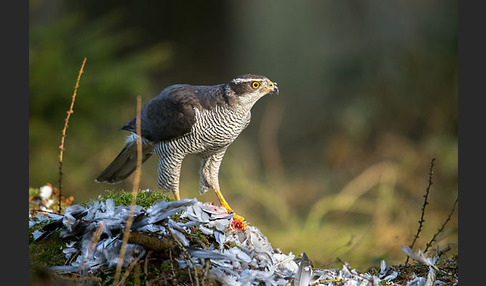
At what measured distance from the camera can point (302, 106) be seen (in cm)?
1037

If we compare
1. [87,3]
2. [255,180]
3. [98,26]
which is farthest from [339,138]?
[87,3]

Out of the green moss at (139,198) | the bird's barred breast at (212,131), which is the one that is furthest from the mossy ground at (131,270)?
the bird's barred breast at (212,131)

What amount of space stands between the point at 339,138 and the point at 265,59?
13.8 ft

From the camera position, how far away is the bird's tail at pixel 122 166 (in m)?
4.20

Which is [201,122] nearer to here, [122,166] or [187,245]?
[122,166]

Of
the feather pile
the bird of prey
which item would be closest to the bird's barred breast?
the bird of prey

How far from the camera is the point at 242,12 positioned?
35.1 ft

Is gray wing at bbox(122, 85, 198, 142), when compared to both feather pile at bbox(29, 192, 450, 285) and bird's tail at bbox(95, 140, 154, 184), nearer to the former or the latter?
bird's tail at bbox(95, 140, 154, 184)

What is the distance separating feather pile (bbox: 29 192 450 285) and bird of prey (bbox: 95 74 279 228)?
885mm

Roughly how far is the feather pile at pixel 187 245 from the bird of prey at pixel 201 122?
2.90 ft

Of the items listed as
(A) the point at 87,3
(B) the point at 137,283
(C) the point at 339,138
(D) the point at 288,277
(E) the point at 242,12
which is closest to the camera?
(B) the point at 137,283

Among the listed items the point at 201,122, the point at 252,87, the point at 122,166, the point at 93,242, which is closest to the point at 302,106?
the point at 122,166

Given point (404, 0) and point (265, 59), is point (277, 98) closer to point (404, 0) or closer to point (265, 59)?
point (265, 59)

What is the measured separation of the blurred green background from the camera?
19.9 ft
